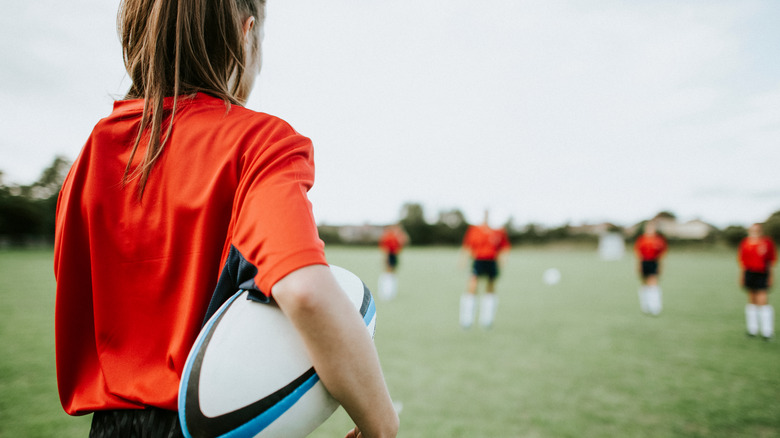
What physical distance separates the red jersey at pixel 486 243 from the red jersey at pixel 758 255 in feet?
14.3

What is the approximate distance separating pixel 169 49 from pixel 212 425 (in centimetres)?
75

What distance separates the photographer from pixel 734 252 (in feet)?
127

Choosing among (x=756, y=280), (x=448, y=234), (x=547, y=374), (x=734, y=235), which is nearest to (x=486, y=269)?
(x=547, y=374)

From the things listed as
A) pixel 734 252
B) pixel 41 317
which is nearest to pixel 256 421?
pixel 41 317

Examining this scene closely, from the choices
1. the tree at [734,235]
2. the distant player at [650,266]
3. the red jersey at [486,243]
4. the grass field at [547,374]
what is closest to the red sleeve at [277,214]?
the grass field at [547,374]

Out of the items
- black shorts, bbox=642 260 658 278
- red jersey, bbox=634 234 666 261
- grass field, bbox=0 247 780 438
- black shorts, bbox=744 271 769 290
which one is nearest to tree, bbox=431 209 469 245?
red jersey, bbox=634 234 666 261

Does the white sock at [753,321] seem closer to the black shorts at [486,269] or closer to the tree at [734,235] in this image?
the black shorts at [486,269]

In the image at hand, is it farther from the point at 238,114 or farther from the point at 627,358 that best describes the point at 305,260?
the point at 627,358

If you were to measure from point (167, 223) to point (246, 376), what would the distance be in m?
0.33

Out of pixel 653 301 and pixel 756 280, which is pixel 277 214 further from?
pixel 653 301

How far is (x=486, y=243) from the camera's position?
8516 mm

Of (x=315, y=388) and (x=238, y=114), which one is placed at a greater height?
(x=238, y=114)

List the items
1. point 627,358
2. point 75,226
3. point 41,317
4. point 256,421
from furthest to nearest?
point 41,317 → point 627,358 → point 75,226 → point 256,421

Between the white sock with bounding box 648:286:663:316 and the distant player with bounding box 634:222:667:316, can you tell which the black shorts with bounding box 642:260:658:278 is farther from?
the white sock with bounding box 648:286:663:316
